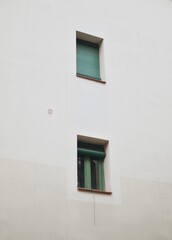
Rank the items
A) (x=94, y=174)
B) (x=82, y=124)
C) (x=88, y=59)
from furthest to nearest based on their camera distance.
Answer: (x=88, y=59), (x=82, y=124), (x=94, y=174)

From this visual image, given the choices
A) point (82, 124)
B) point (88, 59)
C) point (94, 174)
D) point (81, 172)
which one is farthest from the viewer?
point (88, 59)

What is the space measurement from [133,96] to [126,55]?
1.47 metres

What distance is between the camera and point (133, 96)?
12656 millimetres

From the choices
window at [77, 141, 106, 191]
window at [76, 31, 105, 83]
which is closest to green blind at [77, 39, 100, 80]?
window at [76, 31, 105, 83]

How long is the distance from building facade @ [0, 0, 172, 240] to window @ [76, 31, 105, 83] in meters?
0.03

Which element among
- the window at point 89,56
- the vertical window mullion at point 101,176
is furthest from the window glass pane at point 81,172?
the window at point 89,56

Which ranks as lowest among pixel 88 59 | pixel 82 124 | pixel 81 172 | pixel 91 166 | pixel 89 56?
pixel 81 172

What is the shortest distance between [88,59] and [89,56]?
138 mm

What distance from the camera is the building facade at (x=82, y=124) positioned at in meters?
9.91

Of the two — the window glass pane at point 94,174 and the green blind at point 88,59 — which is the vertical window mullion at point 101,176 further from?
the green blind at point 88,59

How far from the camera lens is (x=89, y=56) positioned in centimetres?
1302

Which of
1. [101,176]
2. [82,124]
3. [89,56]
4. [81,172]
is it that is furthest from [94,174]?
[89,56]

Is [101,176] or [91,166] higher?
[91,166]

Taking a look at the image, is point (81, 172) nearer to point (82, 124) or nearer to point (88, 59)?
point (82, 124)
